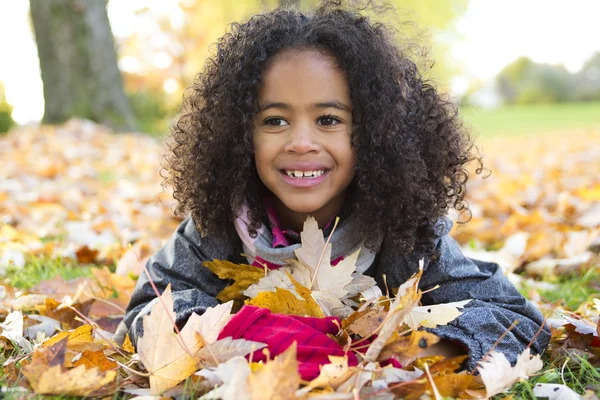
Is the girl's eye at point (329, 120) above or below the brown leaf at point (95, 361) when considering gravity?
above

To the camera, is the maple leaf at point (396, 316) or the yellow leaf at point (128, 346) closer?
the maple leaf at point (396, 316)

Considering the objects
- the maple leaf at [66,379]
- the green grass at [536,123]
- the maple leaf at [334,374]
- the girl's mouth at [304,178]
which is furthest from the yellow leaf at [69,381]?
the green grass at [536,123]

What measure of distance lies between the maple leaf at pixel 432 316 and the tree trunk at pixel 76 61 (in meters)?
7.18

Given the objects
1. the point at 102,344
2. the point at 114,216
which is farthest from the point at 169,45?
the point at 102,344

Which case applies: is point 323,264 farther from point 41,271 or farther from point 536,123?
point 536,123

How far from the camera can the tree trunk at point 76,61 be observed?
25.0 ft

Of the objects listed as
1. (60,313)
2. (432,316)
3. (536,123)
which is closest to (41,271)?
(60,313)

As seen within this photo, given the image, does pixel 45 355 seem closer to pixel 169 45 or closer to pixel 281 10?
pixel 281 10

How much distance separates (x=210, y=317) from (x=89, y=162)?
14.5ft

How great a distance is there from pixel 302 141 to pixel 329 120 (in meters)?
0.13

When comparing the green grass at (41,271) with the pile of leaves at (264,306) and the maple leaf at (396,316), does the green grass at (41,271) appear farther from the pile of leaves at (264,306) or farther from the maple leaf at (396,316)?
the maple leaf at (396,316)

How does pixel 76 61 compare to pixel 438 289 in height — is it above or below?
above

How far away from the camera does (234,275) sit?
1.76 m

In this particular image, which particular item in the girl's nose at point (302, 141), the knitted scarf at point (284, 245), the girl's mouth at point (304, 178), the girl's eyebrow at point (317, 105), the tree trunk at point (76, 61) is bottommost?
the knitted scarf at point (284, 245)
